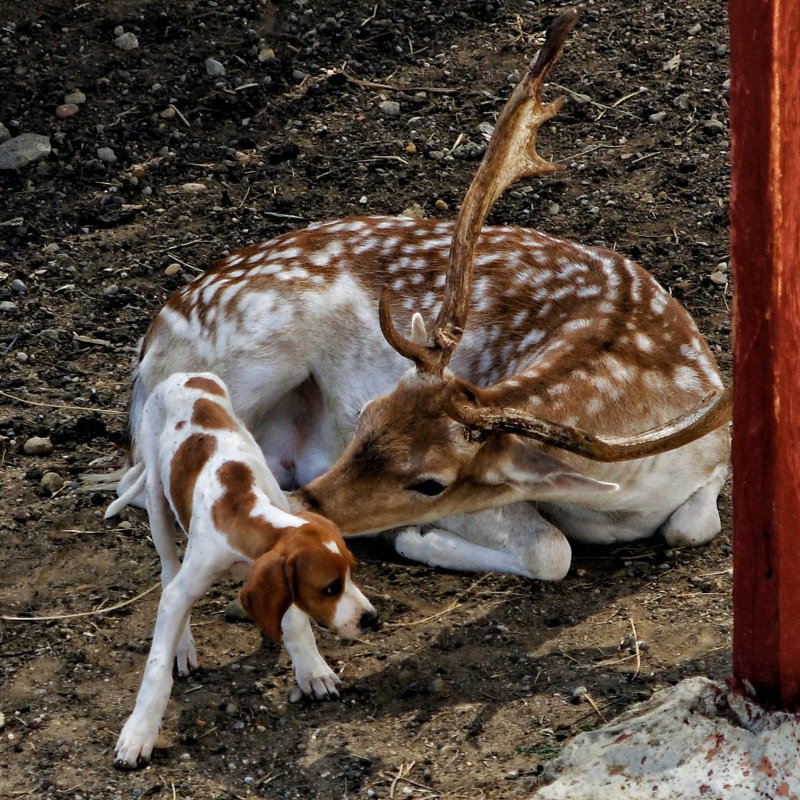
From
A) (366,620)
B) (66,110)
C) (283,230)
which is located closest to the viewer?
(366,620)

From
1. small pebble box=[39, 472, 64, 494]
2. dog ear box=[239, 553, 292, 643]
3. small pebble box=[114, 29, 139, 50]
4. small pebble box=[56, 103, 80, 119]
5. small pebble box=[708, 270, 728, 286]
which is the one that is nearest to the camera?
dog ear box=[239, 553, 292, 643]

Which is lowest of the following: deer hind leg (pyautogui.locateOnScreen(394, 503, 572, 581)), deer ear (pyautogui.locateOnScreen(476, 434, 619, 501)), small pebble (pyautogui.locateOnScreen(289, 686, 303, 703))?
deer hind leg (pyautogui.locateOnScreen(394, 503, 572, 581))

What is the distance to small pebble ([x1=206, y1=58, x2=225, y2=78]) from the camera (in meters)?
8.27

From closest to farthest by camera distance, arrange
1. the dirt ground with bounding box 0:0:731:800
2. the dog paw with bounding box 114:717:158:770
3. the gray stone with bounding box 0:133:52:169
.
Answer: the dog paw with bounding box 114:717:158:770 → the dirt ground with bounding box 0:0:731:800 → the gray stone with bounding box 0:133:52:169

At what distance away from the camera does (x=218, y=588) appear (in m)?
5.16

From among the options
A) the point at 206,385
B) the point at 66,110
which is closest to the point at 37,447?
the point at 206,385

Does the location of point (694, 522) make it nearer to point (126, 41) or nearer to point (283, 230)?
point (283, 230)

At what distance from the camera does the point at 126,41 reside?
8.42m

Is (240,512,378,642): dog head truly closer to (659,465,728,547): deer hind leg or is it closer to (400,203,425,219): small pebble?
(659,465,728,547): deer hind leg

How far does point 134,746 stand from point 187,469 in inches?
31.6

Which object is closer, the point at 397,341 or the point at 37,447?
the point at 397,341

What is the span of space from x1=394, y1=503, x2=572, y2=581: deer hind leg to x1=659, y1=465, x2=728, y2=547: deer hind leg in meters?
0.39

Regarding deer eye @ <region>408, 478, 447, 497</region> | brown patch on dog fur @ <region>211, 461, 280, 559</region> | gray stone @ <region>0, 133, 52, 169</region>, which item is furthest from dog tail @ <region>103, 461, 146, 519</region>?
gray stone @ <region>0, 133, 52, 169</region>

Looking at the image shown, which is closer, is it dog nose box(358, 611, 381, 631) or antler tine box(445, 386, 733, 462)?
dog nose box(358, 611, 381, 631)
